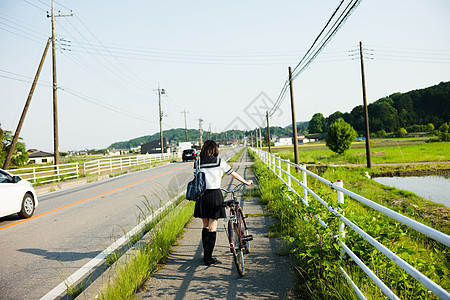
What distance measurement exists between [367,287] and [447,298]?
53.6 inches

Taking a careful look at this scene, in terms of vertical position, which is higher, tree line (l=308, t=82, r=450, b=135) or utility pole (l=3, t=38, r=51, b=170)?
tree line (l=308, t=82, r=450, b=135)

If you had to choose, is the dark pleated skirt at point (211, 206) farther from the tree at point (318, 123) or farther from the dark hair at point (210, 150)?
the tree at point (318, 123)

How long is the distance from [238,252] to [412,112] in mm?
142592

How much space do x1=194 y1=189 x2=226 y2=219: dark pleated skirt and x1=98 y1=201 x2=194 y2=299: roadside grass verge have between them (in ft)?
3.14

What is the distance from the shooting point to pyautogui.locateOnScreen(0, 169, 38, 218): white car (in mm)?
8133

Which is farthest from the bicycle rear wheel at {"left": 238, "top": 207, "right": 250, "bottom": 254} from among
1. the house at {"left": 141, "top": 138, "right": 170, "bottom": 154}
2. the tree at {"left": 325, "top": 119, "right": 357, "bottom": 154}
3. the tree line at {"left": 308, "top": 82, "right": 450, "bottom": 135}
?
the tree line at {"left": 308, "top": 82, "right": 450, "bottom": 135}

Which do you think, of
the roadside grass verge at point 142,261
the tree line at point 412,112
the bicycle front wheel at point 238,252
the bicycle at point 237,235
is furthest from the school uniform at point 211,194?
the tree line at point 412,112

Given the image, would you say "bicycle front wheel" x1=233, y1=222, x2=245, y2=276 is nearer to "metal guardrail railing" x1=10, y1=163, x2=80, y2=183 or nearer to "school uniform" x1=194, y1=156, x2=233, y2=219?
"school uniform" x1=194, y1=156, x2=233, y2=219

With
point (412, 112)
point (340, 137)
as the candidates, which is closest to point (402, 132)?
point (412, 112)

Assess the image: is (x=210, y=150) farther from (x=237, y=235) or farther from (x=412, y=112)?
(x=412, y=112)

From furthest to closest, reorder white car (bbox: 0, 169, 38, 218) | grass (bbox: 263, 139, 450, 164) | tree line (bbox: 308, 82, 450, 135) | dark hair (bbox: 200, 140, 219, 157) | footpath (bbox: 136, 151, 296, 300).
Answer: tree line (bbox: 308, 82, 450, 135) → grass (bbox: 263, 139, 450, 164) → white car (bbox: 0, 169, 38, 218) → dark hair (bbox: 200, 140, 219, 157) → footpath (bbox: 136, 151, 296, 300)

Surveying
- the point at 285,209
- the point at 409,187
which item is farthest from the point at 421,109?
the point at 285,209

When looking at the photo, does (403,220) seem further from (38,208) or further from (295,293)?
(38,208)

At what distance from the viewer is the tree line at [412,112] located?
114 m
